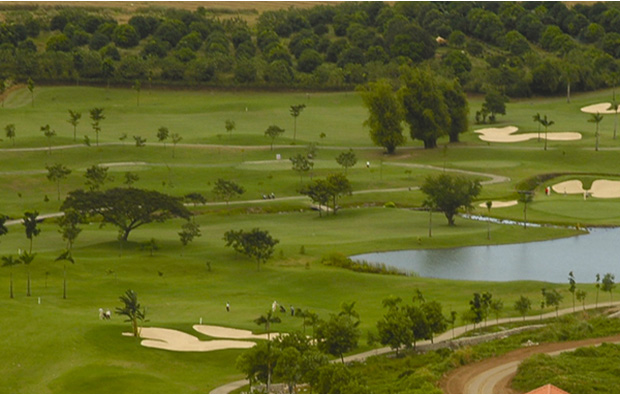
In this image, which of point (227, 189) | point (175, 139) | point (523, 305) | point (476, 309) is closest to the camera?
point (476, 309)

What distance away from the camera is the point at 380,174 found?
163 metres

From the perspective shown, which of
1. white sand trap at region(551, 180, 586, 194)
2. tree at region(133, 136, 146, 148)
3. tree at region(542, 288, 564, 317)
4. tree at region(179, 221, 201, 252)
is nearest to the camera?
tree at region(542, 288, 564, 317)

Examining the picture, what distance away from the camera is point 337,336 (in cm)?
8012

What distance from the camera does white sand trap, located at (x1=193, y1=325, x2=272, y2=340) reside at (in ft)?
281

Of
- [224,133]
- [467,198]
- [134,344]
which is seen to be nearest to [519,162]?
[467,198]

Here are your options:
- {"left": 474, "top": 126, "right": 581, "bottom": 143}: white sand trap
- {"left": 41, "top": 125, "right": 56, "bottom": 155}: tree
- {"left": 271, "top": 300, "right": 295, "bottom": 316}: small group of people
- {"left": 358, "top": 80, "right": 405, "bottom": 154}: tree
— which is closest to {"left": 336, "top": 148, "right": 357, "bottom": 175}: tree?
{"left": 358, "top": 80, "right": 405, "bottom": 154}: tree

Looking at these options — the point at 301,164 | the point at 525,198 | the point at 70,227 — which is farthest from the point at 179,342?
the point at 301,164

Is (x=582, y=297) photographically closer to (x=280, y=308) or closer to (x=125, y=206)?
(x=280, y=308)

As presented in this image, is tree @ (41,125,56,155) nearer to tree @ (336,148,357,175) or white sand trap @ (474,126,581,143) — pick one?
tree @ (336,148,357,175)

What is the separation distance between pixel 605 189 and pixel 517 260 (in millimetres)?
41588

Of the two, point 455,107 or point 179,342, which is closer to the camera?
point 179,342

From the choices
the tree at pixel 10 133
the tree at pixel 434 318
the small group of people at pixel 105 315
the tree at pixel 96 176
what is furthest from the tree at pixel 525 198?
the tree at pixel 10 133

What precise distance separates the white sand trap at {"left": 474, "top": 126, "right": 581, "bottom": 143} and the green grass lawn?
2.61 m

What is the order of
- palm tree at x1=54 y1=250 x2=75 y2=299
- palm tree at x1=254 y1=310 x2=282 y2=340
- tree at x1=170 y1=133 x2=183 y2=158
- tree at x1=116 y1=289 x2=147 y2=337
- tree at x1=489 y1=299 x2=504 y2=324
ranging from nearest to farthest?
palm tree at x1=254 y1=310 x2=282 y2=340
tree at x1=116 y1=289 x2=147 y2=337
tree at x1=489 y1=299 x2=504 y2=324
palm tree at x1=54 y1=250 x2=75 y2=299
tree at x1=170 y1=133 x2=183 y2=158
